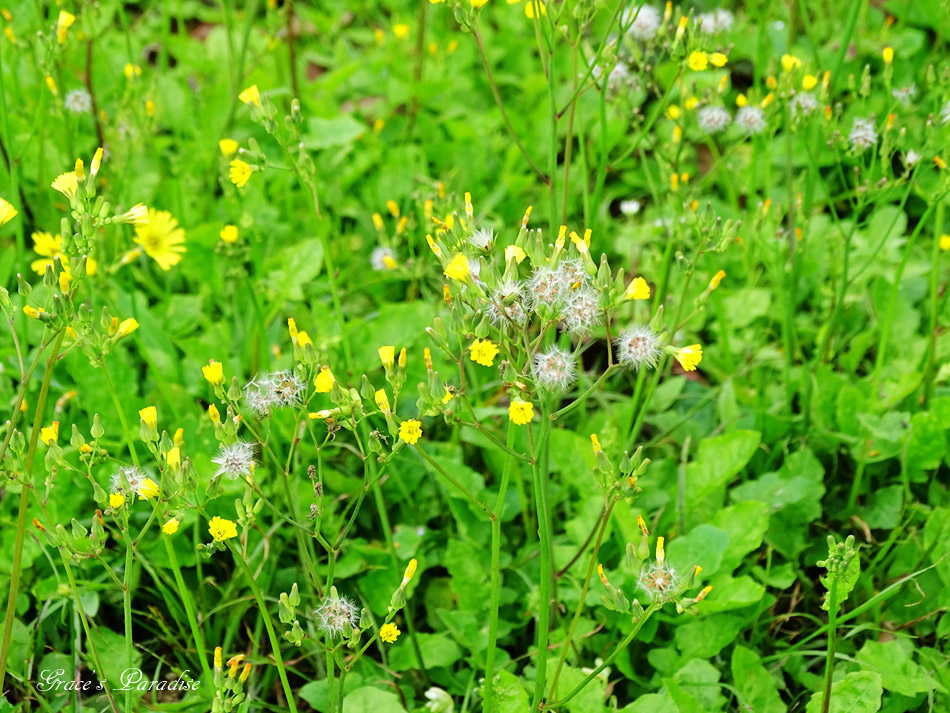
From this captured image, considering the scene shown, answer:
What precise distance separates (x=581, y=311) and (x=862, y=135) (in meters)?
1.42

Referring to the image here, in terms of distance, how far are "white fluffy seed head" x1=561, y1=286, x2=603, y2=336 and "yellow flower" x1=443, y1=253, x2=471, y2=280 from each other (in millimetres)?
176

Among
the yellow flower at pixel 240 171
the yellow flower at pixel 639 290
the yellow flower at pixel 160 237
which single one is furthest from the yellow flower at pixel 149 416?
the yellow flower at pixel 160 237

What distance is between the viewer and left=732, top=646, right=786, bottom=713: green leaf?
1.91 meters

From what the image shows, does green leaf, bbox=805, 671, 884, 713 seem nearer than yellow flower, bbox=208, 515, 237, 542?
No

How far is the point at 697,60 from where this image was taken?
2.14 metres

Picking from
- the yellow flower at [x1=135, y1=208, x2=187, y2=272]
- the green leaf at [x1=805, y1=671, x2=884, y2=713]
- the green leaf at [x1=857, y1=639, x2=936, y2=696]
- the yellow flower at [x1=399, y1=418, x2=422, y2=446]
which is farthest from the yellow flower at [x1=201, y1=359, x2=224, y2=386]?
the green leaf at [x1=857, y1=639, x2=936, y2=696]

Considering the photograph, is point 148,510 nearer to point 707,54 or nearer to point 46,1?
point 707,54

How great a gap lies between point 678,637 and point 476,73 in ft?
9.12

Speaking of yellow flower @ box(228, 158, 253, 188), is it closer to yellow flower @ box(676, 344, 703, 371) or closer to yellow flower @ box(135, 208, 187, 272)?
yellow flower @ box(135, 208, 187, 272)

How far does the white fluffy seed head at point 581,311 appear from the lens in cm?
145

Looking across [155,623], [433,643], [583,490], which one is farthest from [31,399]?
[583,490]

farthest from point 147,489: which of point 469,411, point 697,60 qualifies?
point 697,60

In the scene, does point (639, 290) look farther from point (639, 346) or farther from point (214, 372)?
point (214, 372)

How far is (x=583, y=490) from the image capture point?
2.32 m
